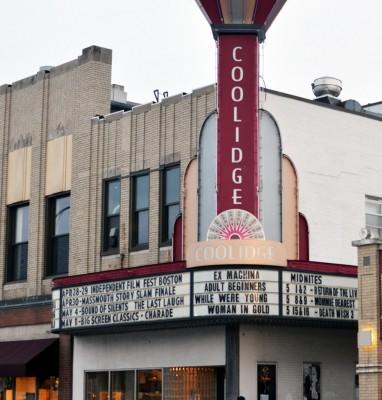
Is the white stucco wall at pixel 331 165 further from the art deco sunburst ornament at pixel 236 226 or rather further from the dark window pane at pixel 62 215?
the dark window pane at pixel 62 215

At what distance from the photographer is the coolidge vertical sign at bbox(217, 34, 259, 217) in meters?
26.4

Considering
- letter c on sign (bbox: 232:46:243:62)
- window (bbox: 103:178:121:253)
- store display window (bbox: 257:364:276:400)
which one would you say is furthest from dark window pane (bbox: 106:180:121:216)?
store display window (bbox: 257:364:276:400)

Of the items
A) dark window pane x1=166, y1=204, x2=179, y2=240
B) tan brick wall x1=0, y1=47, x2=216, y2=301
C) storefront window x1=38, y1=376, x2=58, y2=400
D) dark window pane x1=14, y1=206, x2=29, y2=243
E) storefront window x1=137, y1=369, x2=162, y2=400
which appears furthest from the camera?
dark window pane x1=14, y1=206, x2=29, y2=243

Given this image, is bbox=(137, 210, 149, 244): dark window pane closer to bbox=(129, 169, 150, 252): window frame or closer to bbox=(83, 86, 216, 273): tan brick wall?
bbox=(129, 169, 150, 252): window frame

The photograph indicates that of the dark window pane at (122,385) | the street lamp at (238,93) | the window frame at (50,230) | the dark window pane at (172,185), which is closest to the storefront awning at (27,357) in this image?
the window frame at (50,230)

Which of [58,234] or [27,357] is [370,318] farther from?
[58,234]

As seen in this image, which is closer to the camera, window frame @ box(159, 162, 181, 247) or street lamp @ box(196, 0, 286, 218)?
street lamp @ box(196, 0, 286, 218)

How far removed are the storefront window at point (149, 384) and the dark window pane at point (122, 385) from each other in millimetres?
351

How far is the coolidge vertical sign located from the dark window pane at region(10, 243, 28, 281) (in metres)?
9.79

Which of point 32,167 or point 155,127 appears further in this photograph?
point 32,167

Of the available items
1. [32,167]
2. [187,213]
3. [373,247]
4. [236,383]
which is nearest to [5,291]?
[32,167]

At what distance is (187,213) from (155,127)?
10.6 feet

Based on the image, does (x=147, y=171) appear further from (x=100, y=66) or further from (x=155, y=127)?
(x=100, y=66)

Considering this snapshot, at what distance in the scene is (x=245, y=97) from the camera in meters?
26.7
